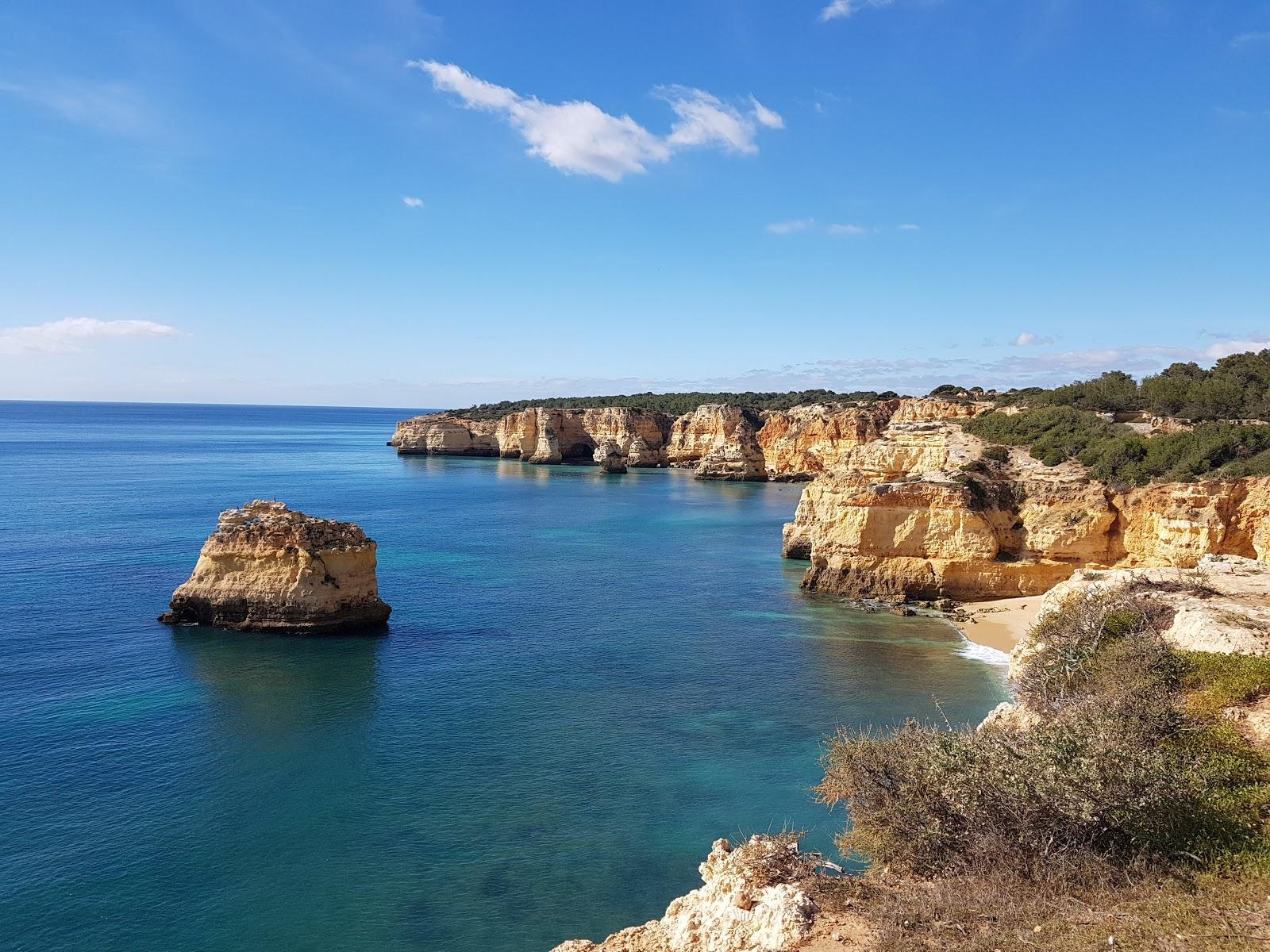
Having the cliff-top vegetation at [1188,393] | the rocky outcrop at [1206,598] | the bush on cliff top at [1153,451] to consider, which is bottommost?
the rocky outcrop at [1206,598]

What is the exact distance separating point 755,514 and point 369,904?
56.8m

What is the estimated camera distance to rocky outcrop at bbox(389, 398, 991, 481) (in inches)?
3580

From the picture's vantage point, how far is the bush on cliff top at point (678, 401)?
124562 mm

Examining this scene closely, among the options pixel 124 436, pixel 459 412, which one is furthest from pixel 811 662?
pixel 124 436

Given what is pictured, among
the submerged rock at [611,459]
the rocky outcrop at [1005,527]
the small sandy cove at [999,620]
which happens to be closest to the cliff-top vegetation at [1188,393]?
the rocky outcrop at [1005,527]

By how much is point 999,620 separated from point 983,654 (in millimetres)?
4451

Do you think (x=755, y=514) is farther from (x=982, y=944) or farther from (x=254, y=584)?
(x=982, y=944)

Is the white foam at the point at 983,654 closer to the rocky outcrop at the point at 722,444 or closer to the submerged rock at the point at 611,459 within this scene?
the rocky outcrop at the point at 722,444

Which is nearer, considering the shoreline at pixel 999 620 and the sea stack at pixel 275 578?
the shoreline at pixel 999 620

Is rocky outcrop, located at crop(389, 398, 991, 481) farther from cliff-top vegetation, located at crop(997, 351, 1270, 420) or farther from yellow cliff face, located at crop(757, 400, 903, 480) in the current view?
cliff-top vegetation, located at crop(997, 351, 1270, 420)

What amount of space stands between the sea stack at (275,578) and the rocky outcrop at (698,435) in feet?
179

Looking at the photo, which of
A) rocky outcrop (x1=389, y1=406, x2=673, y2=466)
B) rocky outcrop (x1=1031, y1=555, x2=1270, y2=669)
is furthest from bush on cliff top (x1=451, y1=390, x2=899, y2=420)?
rocky outcrop (x1=1031, y1=555, x2=1270, y2=669)

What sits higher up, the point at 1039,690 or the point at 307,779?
the point at 1039,690

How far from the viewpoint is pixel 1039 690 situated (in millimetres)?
15953
